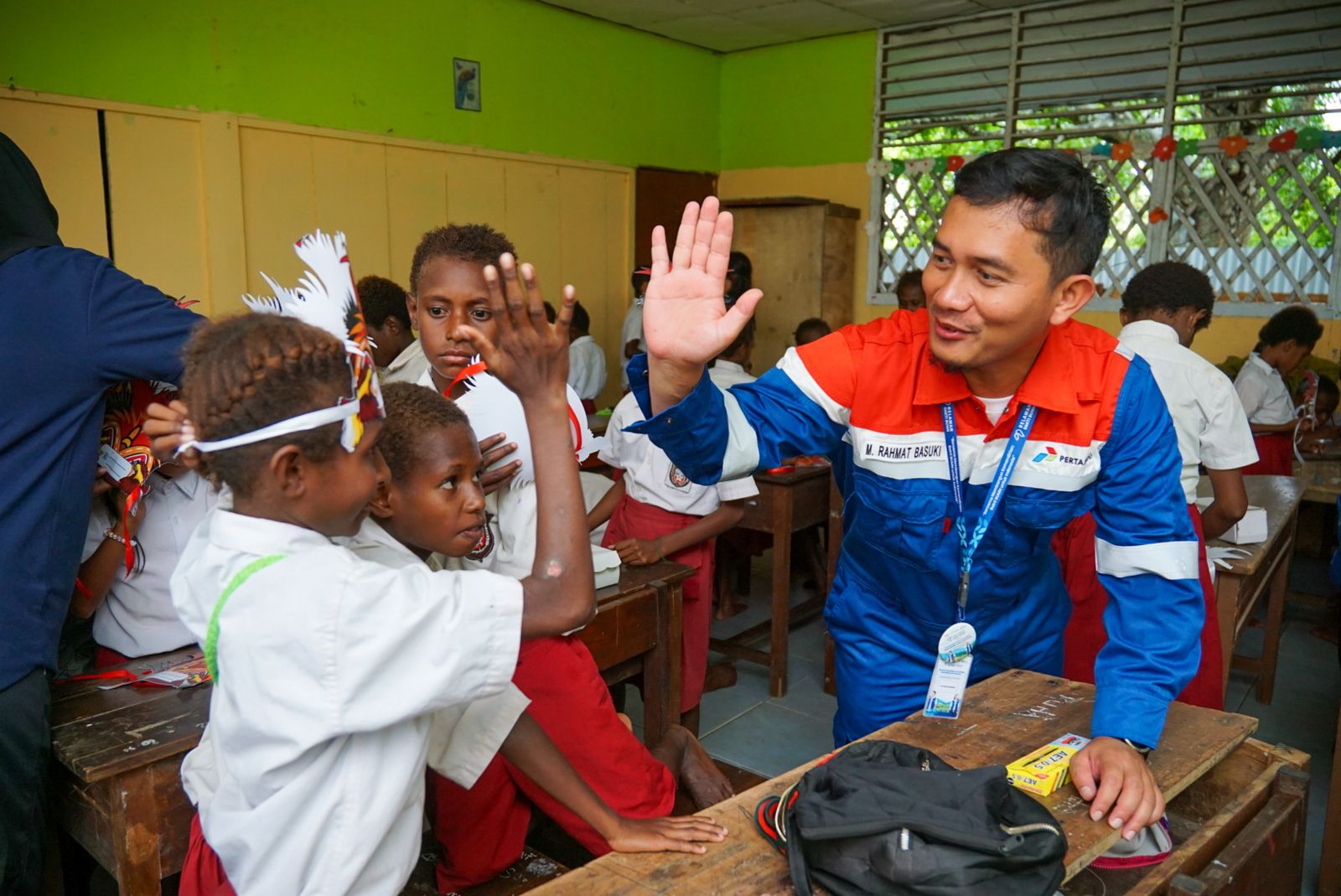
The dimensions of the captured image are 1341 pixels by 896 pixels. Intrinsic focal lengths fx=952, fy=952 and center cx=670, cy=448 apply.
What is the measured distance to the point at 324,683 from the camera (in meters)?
1.10

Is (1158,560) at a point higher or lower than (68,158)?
lower

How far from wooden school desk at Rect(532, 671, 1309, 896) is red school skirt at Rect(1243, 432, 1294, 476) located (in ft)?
12.6

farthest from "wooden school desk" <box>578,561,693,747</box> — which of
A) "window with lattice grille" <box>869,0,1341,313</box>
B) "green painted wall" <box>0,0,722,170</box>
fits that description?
"window with lattice grille" <box>869,0,1341,313</box>

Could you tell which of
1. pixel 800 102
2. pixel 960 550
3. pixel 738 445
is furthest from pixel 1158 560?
pixel 800 102

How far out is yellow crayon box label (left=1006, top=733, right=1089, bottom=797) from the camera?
1.36 m

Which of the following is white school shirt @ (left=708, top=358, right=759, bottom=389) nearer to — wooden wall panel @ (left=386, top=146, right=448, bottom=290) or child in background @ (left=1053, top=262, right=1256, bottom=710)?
child in background @ (left=1053, top=262, right=1256, bottom=710)

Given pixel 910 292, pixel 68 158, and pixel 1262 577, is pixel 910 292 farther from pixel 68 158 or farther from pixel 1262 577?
pixel 68 158

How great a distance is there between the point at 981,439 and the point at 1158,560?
1.10 ft

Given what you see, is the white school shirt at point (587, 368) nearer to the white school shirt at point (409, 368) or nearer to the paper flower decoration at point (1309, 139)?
the white school shirt at point (409, 368)

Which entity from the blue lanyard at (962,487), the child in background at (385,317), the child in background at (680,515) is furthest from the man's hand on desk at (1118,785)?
the child in background at (385,317)

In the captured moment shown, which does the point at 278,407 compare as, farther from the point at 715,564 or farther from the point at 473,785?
the point at 715,564

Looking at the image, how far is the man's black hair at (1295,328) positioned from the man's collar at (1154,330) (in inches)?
91.9

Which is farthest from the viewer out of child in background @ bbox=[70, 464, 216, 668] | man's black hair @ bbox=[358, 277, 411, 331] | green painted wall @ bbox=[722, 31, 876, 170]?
green painted wall @ bbox=[722, 31, 876, 170]

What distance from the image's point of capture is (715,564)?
4.87 m
